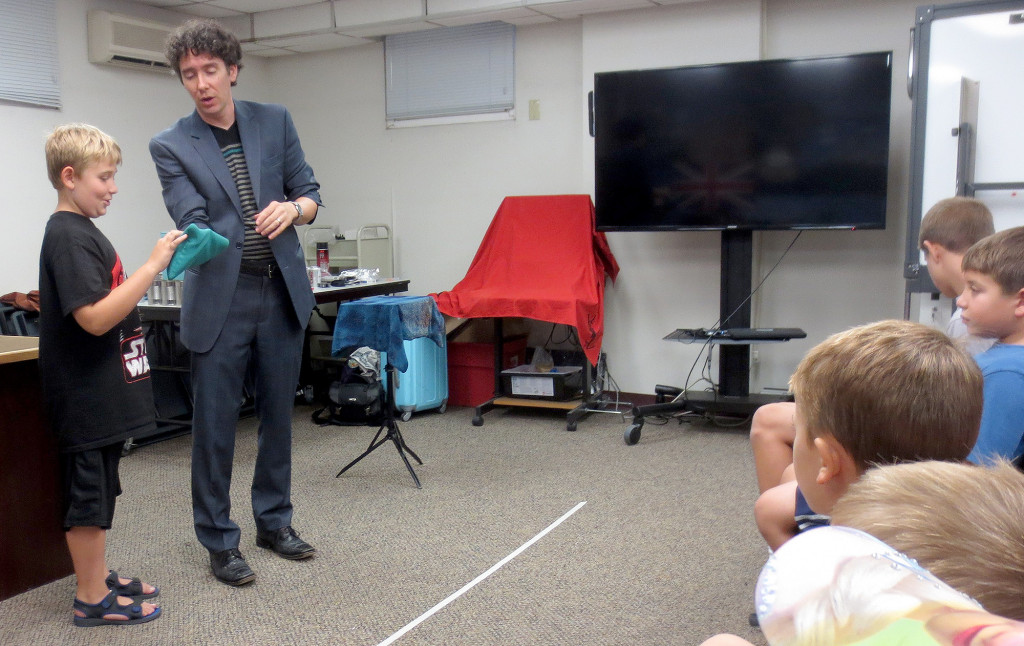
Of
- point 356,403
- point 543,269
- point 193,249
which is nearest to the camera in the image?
point 193,249

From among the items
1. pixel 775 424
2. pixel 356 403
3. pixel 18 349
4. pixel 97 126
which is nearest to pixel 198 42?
pixel 18 349

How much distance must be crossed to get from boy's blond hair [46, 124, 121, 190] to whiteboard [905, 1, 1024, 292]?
10.0 ft

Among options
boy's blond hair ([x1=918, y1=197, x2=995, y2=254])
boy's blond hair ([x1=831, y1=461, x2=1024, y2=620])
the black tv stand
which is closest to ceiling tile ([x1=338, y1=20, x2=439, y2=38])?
the black tv stand

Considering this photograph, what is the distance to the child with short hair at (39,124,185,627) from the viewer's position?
1.94 meters

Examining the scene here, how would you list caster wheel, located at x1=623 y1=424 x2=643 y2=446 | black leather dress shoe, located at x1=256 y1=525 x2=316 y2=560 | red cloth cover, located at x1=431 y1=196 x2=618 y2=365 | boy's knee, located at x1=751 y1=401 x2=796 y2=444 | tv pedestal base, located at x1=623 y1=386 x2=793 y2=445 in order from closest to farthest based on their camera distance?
boy's knee, located at x1=751 y1=401 x2=796 y2=444
black leather dress shoe, located at x1=256 y1=525 x2=316 y2=560
caster wheel, located at x1=623 y1=424 x2=643 y2=446
tv pedestal base, located at x1=623 y1=386 x2=793 y2=445
red cloth cover, located at x1=431 y1=196 x2=618 y2=365

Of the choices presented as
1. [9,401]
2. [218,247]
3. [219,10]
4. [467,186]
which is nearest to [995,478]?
[218,247]

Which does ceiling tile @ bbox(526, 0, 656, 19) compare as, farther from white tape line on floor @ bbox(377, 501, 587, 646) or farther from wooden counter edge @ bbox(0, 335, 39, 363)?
wooden counter edge @ bbox(0, 335, 39, 363)

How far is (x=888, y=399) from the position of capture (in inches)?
37.1

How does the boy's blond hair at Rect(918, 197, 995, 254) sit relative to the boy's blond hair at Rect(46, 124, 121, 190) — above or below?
below

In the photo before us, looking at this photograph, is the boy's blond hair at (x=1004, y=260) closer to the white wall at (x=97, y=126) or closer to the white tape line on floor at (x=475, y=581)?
the white tape line on floor at (x=475, y=581)

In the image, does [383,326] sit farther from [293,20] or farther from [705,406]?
[293,20]

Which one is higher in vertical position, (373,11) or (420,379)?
(373,11)

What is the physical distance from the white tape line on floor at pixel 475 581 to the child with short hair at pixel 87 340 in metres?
0.75

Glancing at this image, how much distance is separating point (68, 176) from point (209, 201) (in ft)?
1.25
